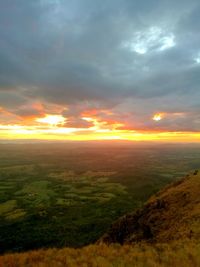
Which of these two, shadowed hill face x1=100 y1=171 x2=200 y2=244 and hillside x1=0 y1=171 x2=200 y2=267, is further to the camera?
shadowed hill face x1=100 y1=171 x2=200 y2=244

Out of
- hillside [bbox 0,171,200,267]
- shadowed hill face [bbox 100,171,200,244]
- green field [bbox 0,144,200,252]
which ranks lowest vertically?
green field [bbox 0,144,200,252]

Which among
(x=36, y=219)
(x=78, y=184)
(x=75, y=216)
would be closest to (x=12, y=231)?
(x=36, y=219)

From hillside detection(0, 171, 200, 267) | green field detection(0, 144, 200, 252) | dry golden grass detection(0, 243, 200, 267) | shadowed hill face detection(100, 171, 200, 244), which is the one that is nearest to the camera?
dry golden grass detection(0, 243, 200, 267)

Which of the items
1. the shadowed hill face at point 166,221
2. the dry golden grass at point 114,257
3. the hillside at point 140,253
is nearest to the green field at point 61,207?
the shadowed hill face at point 166,221

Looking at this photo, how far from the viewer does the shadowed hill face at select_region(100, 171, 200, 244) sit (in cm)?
1986

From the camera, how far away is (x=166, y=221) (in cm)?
2480

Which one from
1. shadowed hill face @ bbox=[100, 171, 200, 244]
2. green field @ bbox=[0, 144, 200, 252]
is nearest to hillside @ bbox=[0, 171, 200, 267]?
shadowed hill face @ bbox=[100, 171, 200, 244]

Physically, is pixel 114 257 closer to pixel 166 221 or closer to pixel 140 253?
pixel 140 253

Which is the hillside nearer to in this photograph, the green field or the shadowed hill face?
the shadowed hill face

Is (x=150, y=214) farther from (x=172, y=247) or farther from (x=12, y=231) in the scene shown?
(x=12, y=231)

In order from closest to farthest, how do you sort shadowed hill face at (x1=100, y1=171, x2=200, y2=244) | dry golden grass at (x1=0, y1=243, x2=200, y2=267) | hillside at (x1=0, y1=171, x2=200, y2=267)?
dry golden grass at (x1=0, y1=243, x2=200, y2=267), hillside at (x1=0, y1=171, x2=200, y2=267), shadowed hill face at (x1=100, y1=171, x2=200, y2=244)

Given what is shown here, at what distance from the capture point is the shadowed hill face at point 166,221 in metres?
19.9

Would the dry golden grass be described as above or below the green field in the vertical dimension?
above

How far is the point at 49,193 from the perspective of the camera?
139m
